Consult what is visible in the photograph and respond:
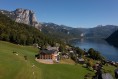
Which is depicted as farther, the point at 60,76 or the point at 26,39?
the point at 26,39

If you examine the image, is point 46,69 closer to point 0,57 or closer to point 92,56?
point 0,57

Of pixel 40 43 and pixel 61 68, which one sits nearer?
pixel 61 68

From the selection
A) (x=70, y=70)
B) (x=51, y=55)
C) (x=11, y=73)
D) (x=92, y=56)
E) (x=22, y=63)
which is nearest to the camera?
(x=11, y=73)

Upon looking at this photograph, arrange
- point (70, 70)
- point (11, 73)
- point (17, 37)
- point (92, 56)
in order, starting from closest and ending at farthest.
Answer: point (11, 73)
point (70, 70)
point (17, 37)
point (92, 56)

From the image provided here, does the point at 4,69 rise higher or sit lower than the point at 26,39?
lower

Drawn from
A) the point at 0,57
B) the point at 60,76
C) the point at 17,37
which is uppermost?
the point at 17,37

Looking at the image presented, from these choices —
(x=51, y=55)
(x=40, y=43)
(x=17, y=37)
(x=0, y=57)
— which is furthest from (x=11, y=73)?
(x=40, y=43)

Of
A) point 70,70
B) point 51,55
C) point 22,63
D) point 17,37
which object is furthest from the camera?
point 17,37

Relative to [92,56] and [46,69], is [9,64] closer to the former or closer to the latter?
[46,69]

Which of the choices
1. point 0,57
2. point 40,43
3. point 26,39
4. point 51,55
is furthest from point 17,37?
point 0,57

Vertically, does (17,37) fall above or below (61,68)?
above
